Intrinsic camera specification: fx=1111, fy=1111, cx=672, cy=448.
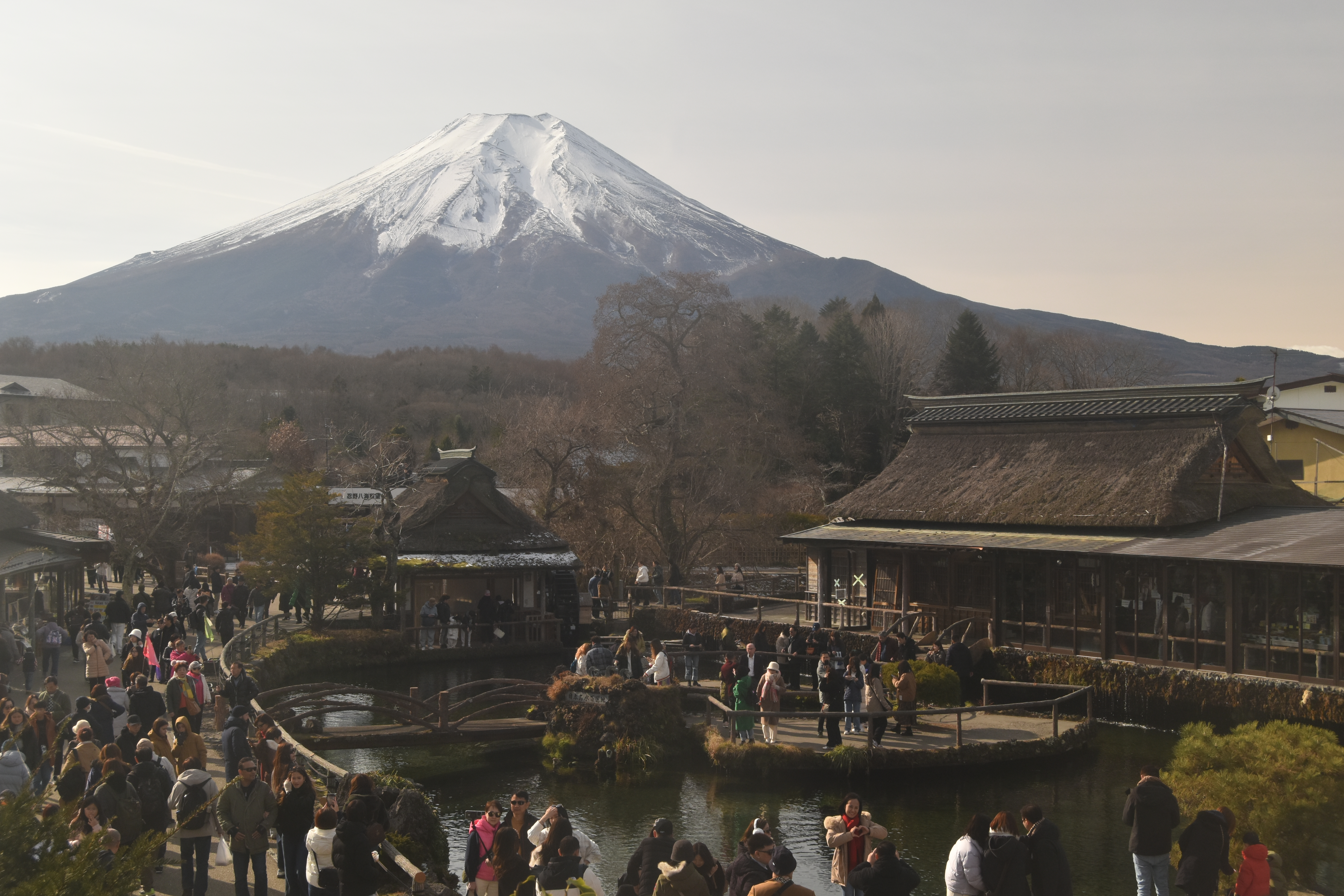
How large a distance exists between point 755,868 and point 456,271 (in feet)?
575

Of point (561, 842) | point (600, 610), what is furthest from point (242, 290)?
point (561, 842)

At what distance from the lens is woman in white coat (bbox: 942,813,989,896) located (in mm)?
9148

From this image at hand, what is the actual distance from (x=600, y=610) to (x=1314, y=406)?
31.5 m

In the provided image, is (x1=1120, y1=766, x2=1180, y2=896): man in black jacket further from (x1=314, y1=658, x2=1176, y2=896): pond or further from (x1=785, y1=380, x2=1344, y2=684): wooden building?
(x1=785, y1=380, x2=1344, y2=684): wooden building

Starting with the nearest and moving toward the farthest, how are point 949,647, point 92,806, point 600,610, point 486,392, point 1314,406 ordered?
point 92,806, point 949,647, point 600,610, point 1314,406, point 486,392

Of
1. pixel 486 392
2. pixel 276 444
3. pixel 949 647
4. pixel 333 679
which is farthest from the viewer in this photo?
pixel 486 392

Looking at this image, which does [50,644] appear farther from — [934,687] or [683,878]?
[934,687]

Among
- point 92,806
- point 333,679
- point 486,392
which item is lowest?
point 333,679

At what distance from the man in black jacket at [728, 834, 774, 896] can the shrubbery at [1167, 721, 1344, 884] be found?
4.63 meters

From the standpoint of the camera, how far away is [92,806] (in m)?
8.77

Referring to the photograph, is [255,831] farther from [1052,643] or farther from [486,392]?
[486,392]

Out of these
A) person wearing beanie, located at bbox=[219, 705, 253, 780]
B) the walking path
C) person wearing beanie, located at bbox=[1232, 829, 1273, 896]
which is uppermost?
person wearing beanie, located at bbox=[219, 705, 253, 780]

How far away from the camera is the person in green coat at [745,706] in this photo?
17734 millimetres

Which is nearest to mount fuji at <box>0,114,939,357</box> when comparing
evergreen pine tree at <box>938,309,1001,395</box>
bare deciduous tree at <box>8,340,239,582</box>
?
evergreen pine tree at <box>938,309,1001,395</box>
